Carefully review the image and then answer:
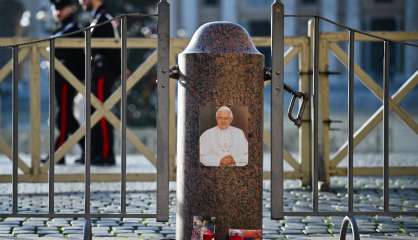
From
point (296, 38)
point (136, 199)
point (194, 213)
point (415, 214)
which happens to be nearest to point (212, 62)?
point (194, 213)

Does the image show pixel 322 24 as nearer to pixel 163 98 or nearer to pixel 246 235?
pixel 163 98

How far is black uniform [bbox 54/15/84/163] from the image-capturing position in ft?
39.7

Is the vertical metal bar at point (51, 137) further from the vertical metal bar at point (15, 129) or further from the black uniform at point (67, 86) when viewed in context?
the black uniform at point (67, 86)

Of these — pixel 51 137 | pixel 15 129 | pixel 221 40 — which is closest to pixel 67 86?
pixel 15 129

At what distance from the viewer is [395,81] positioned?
177ft

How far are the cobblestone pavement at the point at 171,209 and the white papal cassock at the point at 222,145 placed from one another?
1322mm

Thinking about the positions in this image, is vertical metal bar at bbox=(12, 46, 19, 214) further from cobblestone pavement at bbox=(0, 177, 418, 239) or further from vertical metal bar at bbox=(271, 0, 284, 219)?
vertical metal bar at bbox=(271, 0, 284, 219)

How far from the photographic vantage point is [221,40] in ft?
18.1

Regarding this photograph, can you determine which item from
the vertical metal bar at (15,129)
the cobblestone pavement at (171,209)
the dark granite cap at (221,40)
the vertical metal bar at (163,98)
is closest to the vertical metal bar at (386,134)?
the cobblestone pavement at (171,209)

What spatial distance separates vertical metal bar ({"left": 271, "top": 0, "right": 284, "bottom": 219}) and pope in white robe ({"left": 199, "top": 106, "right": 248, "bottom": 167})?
351 mm

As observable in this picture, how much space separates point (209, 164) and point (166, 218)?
0.50 m

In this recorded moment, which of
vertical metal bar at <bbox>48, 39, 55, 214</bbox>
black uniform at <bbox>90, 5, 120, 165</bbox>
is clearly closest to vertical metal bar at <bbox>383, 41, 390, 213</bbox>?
vertical metal bar at <bbox>48, 39, 55, 214</bbox>

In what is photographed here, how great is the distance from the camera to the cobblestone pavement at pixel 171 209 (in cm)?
686

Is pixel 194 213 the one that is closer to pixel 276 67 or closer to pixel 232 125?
pixel 232 125
